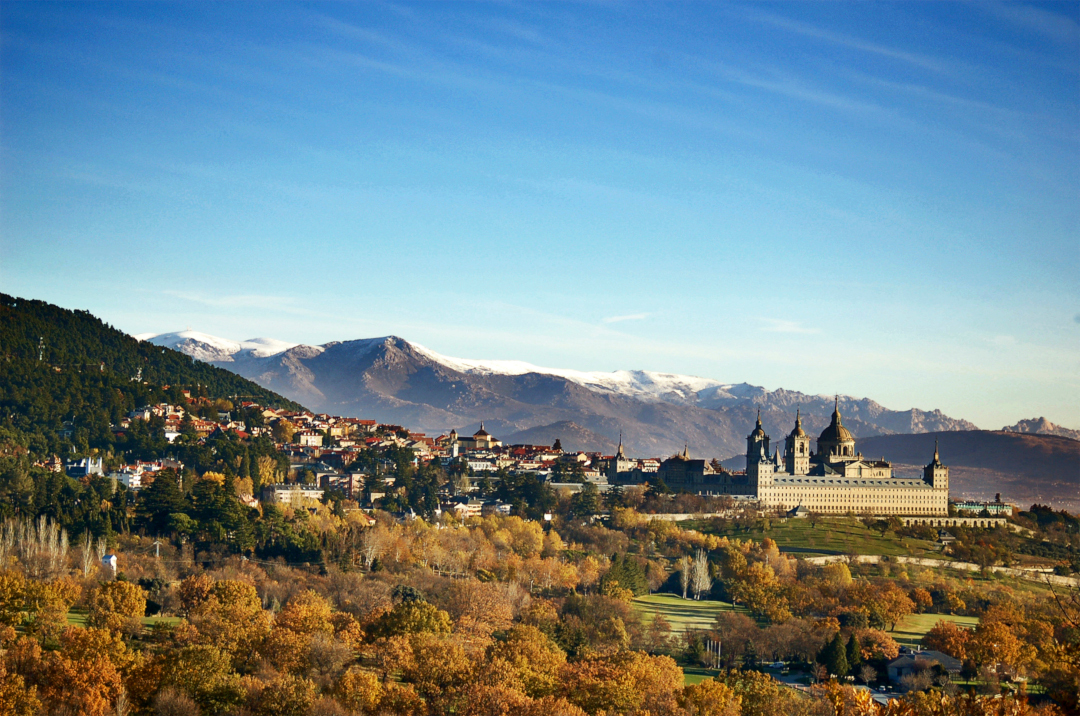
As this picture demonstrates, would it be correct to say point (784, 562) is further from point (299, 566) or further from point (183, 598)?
point (183, 598)

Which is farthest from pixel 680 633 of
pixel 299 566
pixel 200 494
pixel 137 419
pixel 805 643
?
pixel 137 419

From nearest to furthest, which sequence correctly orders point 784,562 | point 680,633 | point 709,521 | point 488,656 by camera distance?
point 488,656 < point 680,633 < point 784,562 < point 709,521

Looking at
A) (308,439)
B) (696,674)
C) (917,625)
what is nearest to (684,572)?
(917,625)

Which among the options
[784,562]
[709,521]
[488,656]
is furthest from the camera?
[709,521]

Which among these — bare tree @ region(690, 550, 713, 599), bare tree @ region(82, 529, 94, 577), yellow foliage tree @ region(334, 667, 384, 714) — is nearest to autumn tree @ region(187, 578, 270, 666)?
bare tree @ region(82, 529, 94, 577)

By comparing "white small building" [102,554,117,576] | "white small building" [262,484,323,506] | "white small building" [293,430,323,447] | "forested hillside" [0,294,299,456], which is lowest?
"white small building" [102,554,117,576]

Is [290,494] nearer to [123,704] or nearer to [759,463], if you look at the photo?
[759,463]

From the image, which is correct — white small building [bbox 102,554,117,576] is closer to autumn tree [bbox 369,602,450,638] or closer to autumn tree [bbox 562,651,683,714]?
autumn tree [bbox 369,602,450,638]
